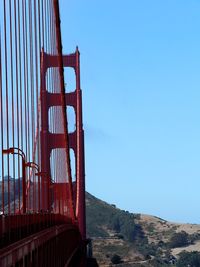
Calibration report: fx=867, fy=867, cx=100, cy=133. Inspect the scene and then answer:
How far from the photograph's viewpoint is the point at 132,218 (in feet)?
622

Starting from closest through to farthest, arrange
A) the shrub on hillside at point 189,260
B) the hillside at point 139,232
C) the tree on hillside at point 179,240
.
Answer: the shrub on hillside at point 189,260 → the hillside at point 139,232 → the tree on hillside at point 179,240

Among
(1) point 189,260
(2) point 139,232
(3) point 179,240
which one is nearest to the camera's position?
(1) point 189,260

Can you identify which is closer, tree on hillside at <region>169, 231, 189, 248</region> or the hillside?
the hillside

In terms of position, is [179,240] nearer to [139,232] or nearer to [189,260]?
[139,232]

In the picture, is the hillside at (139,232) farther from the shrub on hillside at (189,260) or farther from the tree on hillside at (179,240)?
the shrub on hillside at (189,260)

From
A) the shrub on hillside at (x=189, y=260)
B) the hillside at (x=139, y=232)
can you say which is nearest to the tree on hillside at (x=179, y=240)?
the hillside at (x=139, y=232)

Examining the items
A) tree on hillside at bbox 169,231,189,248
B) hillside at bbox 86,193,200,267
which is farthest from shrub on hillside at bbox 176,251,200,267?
tree on hillside at bbox 169,231,189,248

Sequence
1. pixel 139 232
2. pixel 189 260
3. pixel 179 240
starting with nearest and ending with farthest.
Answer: pixel 189 260 < pixel 179 240 < pixel 139 232

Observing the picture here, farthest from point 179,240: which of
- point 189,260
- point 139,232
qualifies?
point 189,260

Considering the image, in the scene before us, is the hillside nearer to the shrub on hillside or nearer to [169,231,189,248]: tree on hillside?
[169,231,189,248]: tree on hillside

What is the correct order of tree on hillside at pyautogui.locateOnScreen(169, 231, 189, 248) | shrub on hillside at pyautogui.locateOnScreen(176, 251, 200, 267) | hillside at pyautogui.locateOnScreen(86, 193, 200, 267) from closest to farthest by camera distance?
shrub on hillside at pyautogui.locateOnScreen(176, 251, 200, 267), hillside at pyautogui.locateOnScreen(86, 193, 200, 267), tree on hillside at pyautogui.locateOnScreen(169, 231, 189, 248)

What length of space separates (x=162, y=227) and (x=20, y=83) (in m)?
180

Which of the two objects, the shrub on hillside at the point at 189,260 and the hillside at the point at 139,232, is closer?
the shrub on hillside at the point at 189,260

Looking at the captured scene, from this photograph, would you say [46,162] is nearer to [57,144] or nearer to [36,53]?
[57,144]
